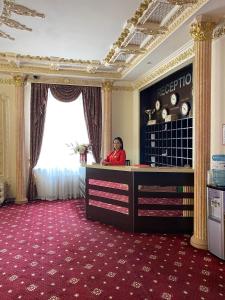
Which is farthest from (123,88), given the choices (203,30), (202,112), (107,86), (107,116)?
(202,112)

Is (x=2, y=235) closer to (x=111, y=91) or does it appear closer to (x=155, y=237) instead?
(x=155, y=237)

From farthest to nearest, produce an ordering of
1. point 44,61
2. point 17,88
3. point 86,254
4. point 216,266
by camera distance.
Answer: point 17,88 < point 44,61 < point 86,254 < point 216,266

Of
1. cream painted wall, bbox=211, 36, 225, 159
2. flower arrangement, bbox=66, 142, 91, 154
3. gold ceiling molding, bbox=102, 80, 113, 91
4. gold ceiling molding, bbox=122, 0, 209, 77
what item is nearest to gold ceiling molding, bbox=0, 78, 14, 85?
flower arrangement, bbox=66, 142, 91, 154

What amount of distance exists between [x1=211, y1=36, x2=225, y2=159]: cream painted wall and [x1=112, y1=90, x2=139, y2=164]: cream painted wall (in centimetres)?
363

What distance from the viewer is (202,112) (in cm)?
377

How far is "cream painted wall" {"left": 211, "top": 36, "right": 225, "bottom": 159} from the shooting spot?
3885 millimetres

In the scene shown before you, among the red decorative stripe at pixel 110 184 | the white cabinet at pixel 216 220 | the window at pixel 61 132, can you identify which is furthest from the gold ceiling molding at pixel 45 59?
the white cabinet at pixel 216 220

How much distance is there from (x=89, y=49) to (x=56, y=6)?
1737 millimetres

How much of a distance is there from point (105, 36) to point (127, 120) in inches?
131

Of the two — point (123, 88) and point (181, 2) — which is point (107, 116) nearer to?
point (123, 88)

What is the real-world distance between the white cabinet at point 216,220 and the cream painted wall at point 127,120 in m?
4.09

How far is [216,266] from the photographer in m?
3.21

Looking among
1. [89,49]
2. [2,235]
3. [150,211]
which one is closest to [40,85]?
[89,49]

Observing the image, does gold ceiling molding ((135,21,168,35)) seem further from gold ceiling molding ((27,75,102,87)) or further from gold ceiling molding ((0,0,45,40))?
gold ceiling molding ((27,75,102,87))
